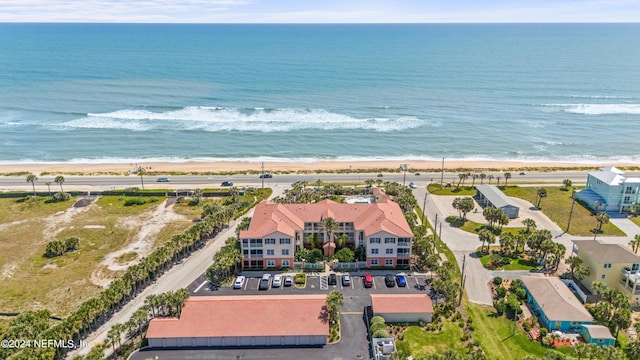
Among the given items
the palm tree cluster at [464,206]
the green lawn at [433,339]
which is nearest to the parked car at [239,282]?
the green lawn at [433,339]

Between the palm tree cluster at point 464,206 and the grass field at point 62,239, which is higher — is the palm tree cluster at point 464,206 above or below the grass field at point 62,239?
above

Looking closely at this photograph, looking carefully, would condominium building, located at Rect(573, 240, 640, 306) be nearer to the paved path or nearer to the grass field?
the paved path

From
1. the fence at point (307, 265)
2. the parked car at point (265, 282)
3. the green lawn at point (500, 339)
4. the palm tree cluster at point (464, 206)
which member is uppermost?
the palm tree cluster at point (464, 206)

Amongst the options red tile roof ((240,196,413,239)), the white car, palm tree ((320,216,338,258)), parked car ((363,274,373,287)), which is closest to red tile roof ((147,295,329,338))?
the white car

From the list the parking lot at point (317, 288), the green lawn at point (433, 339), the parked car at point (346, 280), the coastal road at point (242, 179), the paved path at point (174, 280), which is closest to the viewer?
the green lawn at point (433, 339)

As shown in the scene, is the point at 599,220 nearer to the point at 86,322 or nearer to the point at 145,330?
the point at 145,330

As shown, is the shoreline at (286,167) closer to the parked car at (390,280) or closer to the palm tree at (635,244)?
the palm tree at (635,244)

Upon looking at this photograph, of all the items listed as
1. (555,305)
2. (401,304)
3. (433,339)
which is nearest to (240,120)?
(401,304)

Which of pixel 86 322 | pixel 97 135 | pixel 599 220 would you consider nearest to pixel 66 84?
pixel 97 135
